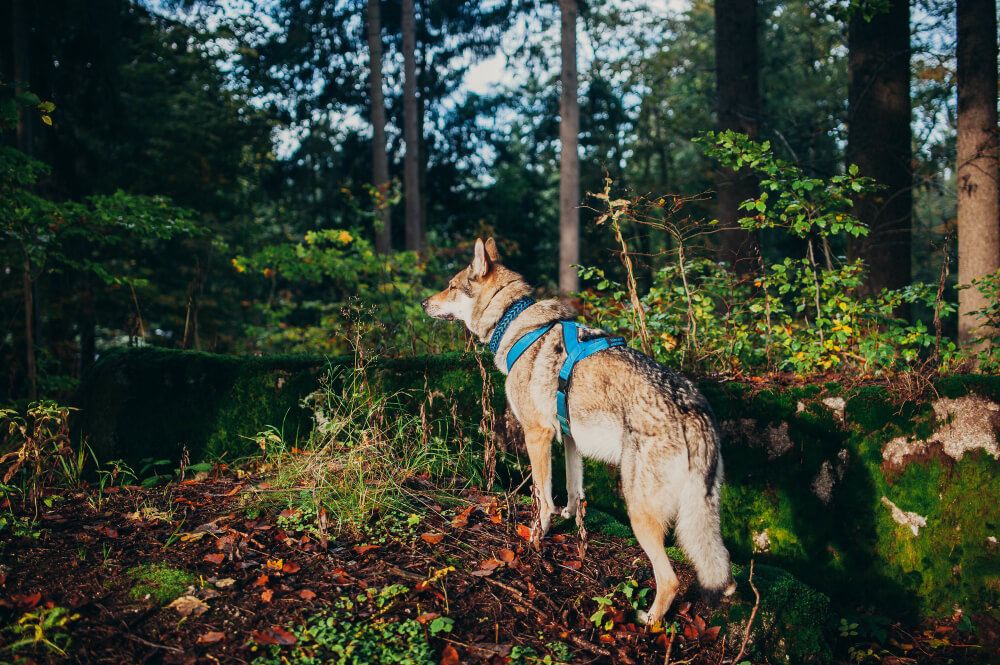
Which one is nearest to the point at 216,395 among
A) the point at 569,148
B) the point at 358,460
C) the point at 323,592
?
the point at 358,460

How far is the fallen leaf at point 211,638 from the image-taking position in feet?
9.04

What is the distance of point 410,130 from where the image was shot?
55.8ft

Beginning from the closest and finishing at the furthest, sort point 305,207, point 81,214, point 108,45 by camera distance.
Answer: point 81,214 < point 108,45 < point 305,207

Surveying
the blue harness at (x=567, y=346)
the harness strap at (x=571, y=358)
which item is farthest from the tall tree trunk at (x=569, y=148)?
the harness strap at (x=571, y=358)

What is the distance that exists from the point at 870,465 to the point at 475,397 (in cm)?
319

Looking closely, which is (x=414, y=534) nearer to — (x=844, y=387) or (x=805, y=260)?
(x=844, y=387)

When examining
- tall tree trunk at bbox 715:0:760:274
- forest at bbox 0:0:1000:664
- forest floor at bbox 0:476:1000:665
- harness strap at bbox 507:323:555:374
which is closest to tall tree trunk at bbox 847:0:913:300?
forest at bbox 0:0:1000:664

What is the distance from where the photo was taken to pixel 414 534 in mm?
3828

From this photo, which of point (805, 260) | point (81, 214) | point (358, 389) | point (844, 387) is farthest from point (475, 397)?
point (81, 214)

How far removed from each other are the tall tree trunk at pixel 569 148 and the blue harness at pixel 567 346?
386 inches

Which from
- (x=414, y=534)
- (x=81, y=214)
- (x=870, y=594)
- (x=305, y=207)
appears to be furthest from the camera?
(x=305, y=207)

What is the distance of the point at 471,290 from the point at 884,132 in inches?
286

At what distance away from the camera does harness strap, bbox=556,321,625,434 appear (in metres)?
4.00

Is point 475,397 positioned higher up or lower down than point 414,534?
→ higher up
